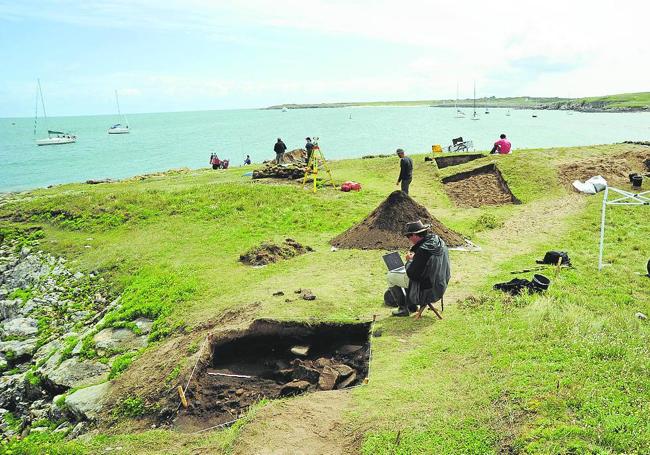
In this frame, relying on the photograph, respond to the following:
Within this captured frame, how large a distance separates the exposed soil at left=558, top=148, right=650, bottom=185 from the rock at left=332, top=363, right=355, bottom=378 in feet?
67.2

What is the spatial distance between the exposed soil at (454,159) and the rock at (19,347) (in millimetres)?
24329

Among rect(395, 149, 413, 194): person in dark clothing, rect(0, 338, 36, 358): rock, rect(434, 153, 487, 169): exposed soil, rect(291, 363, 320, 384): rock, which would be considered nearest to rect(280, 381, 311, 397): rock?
rect(291, 363, 320, 384): rock

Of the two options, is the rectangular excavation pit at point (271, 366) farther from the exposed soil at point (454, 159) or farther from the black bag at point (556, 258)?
the exposed soil at point (454, 159)

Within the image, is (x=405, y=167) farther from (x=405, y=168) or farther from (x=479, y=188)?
(x=479, y=188)

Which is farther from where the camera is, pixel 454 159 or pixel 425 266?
pixel 454 159

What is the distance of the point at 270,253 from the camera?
16.6 metres

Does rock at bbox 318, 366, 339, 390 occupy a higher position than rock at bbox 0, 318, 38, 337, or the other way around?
rock at bbox 318, 366, 339, 390

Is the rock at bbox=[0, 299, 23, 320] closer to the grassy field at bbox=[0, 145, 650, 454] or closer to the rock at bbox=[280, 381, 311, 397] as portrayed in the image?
the grassy field at bbox=[0, 145, 650, 454]

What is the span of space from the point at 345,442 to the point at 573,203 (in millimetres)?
19700

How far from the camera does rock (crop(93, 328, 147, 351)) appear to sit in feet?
40.8

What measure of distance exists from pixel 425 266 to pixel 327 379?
314 cm

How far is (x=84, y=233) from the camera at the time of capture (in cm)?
2261

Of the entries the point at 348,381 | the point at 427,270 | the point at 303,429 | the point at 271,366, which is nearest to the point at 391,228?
the point at 427,270

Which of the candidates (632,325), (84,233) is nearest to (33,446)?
(632,325)
